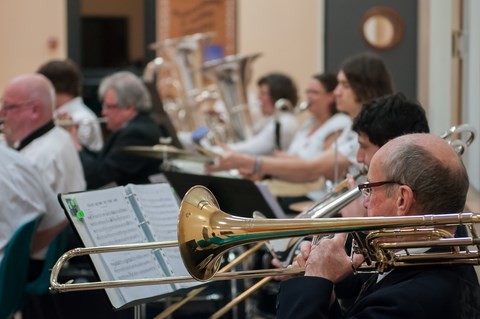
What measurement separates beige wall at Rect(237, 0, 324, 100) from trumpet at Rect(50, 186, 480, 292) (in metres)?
7.84

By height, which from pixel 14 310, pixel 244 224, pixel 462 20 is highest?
pixel 462 20

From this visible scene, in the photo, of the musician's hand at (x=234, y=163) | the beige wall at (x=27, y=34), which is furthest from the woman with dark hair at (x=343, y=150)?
the beige wall at (x=27, y=34)

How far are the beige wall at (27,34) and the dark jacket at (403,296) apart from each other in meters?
8.25

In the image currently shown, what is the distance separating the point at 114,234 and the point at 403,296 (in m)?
1.12

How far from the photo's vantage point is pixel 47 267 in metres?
3.83

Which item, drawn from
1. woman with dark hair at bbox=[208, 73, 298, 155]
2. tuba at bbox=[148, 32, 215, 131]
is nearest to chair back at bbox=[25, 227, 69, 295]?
woman with dark hair at bbox=[208, 73, 298, 155]

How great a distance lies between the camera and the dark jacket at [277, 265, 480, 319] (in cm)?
182

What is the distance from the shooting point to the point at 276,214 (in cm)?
328

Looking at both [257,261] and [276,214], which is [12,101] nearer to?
[257,261]

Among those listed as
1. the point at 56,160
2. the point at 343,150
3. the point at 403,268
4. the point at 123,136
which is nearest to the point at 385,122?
the point at 403,268

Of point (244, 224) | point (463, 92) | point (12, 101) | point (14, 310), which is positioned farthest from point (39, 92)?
point (244, 224)

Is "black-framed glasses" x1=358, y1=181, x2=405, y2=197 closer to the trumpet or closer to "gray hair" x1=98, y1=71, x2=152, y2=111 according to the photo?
the trumpet

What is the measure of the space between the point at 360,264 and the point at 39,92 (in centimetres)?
271

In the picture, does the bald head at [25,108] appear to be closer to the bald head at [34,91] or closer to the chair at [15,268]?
the bald head at [34,91]
